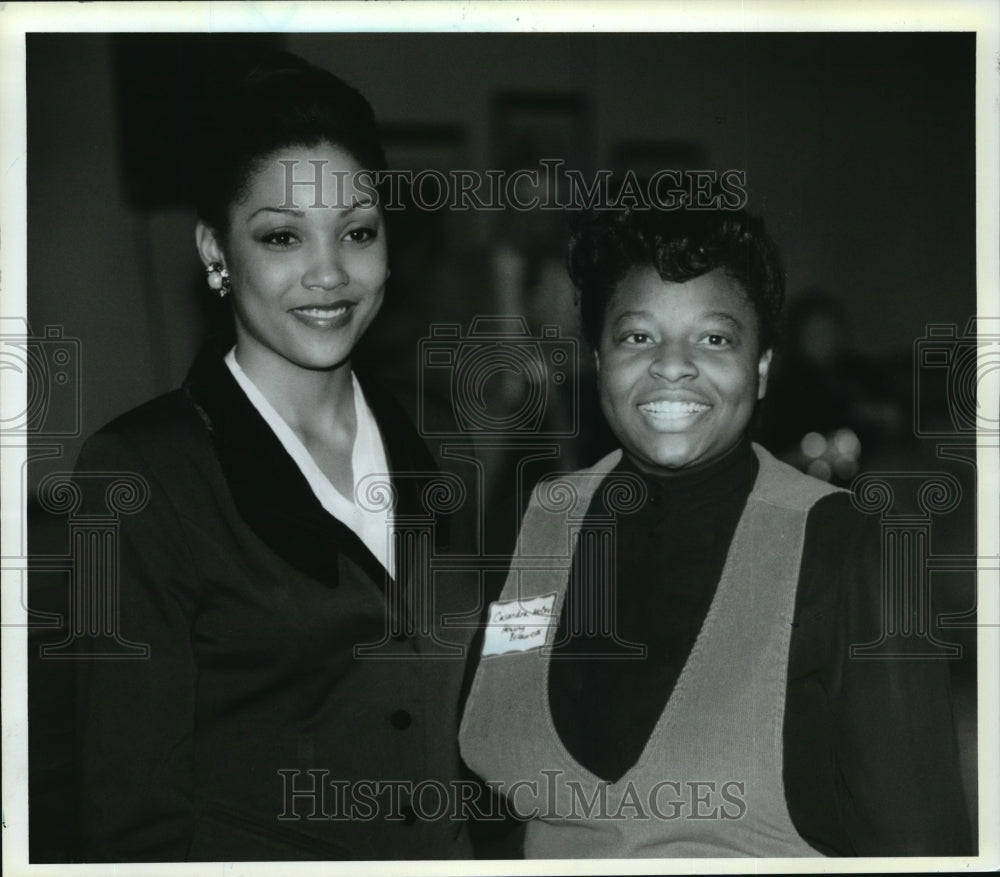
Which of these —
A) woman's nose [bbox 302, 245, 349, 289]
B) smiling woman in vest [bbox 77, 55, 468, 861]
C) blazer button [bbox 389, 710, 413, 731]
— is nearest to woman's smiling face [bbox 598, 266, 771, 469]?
smiling woman in vest [bbox 77, 55, 468, 861]

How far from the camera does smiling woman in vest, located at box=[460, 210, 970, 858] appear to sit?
2.40 m

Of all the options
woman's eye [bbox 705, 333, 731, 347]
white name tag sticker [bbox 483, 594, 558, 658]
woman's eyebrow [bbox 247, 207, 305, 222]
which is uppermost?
woman's eyebrow [bbox 247, 207, 305, 222]

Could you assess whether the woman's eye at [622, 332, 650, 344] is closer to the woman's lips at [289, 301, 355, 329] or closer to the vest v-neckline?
the vest v-neckline

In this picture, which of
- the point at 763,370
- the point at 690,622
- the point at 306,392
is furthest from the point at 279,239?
the point at 690,622

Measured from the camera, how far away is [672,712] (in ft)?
7.89

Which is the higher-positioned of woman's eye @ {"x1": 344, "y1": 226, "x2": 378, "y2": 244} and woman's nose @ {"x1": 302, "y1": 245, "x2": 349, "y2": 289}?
woman's eye @ {"x1": 344, "y1": 226, "x2": 378, "y2": 244}

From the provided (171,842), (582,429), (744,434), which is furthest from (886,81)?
(171,842)

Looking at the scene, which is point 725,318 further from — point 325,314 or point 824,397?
point 325,314

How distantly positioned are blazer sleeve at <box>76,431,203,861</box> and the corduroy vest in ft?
1.88

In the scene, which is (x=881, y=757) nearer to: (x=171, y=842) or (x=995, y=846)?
(x=995, y=846)

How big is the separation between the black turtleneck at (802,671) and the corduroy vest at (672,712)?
2cm

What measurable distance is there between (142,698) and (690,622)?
1.08 m

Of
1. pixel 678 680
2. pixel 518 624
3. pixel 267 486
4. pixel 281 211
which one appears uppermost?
pixel 281 211

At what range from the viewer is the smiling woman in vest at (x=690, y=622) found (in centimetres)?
240
